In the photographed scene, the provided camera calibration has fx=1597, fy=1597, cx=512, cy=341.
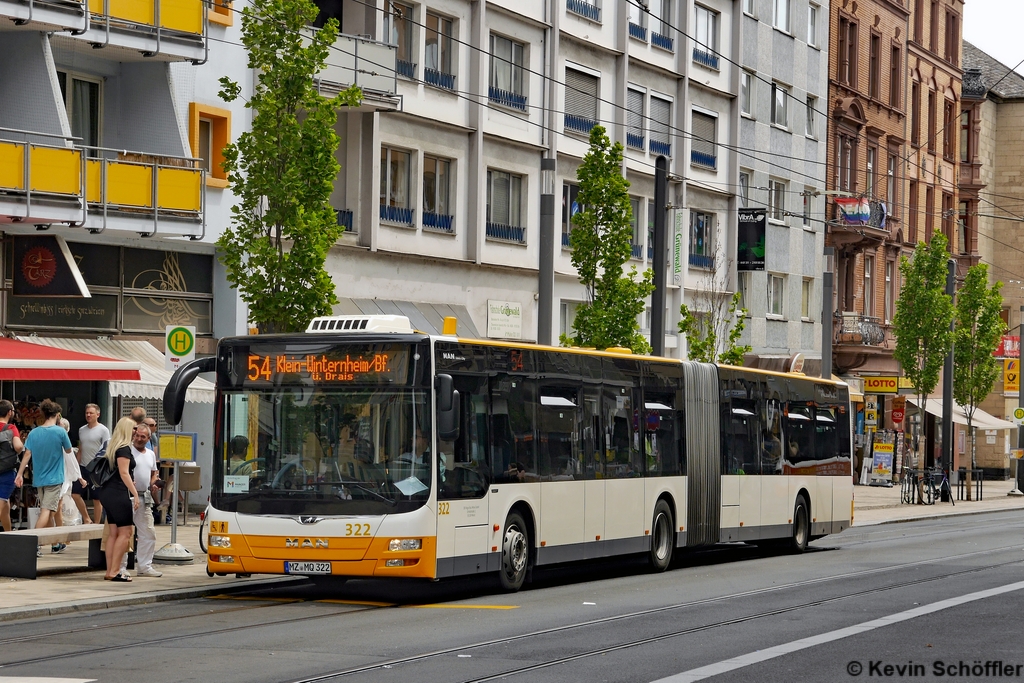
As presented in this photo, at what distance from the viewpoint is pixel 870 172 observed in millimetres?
60656

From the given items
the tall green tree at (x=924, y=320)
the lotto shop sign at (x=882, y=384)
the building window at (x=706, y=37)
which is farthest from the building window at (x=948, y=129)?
the building window at (x=706, y=37)

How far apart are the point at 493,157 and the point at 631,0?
6244mm

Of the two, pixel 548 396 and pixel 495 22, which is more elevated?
pixel 495 22

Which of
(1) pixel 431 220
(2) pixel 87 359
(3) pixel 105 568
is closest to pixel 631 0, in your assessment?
(1) pixel 431 220

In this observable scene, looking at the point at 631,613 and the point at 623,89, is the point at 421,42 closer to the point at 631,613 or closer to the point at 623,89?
the point at 623,89

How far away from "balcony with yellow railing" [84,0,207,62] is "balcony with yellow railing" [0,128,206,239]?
172 centimetres

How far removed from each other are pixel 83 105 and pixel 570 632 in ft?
53.4

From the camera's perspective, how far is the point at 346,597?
17.1 meters

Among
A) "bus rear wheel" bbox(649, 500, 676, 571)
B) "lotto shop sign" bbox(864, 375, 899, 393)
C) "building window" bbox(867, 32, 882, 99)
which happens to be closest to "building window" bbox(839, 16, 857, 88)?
"building window" bbox(867, 32, 882, 99)

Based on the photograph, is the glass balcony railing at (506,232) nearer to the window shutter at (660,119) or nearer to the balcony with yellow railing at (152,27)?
the window shutter at (660,119)

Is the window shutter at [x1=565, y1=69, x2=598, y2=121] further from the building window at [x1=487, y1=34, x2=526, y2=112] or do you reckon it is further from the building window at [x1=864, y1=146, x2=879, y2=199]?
the building window at [x1=864, y1=146, x2=879, y2=199]

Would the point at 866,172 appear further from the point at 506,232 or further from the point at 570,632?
the point at 570,632

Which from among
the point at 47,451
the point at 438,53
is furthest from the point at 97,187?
the point at 438,53

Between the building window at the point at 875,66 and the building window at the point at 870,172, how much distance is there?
7.06ft
